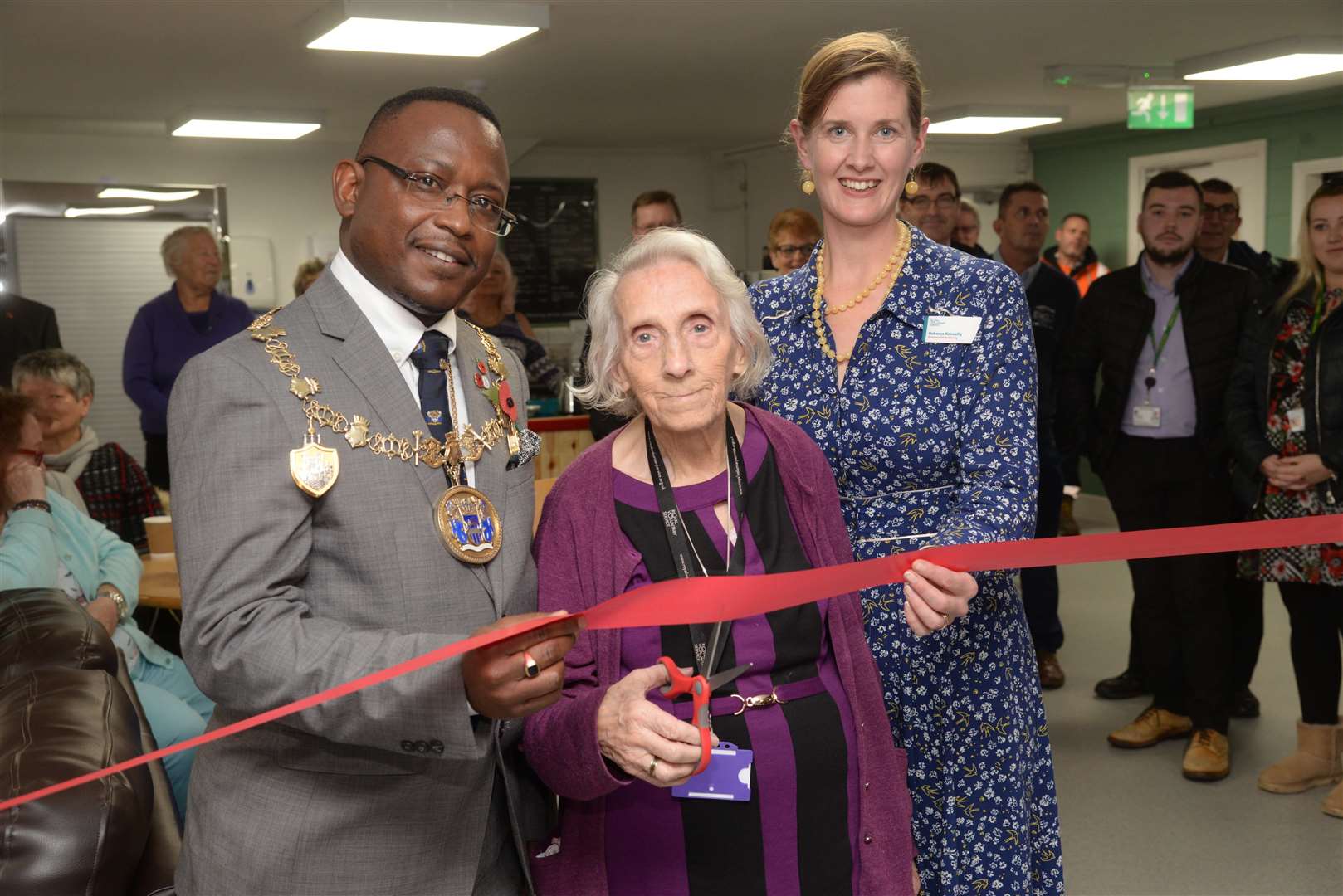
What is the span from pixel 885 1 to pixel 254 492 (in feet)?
17.9

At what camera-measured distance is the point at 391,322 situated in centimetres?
159

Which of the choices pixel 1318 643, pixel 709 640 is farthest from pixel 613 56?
pixel 709 640

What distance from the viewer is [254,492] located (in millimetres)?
1383

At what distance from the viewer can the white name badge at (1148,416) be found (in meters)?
4.89

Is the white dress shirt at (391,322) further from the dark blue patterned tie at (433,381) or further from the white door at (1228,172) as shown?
the white door at (1228,172)

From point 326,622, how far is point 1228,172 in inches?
409

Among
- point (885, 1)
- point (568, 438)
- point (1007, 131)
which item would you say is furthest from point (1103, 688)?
point (1007, 131)

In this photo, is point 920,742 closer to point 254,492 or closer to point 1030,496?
point 1030,496

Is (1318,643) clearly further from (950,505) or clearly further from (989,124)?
(989,124)

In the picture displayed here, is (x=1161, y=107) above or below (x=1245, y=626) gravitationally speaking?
above

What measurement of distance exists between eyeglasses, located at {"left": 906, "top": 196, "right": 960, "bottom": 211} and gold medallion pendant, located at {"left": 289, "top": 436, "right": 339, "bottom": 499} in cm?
401

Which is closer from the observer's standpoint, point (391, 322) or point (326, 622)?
point (326, 622)

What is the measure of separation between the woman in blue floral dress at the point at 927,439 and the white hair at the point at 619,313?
27cm

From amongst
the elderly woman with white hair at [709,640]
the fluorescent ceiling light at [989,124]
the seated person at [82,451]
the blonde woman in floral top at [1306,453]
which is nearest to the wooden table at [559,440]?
the seated person at [82,451]
